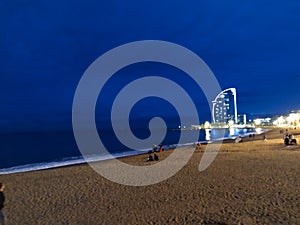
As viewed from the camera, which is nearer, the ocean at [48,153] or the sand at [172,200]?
the sand at [172,200]

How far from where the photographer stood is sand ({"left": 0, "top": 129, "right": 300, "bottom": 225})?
7371mm

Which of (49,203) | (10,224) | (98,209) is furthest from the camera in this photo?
(49,203)

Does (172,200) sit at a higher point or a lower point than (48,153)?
higher

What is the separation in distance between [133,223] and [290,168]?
32.0ft

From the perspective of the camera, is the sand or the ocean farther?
the ocean

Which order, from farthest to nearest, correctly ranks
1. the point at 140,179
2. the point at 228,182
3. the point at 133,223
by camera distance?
the point at 140,179 → the point at 228,182 → the point at 133,223

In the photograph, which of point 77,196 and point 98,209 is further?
point 77,196

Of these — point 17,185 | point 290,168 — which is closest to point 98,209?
point 17,185

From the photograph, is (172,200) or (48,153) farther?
(48,153)

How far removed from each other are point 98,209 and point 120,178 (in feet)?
18.2

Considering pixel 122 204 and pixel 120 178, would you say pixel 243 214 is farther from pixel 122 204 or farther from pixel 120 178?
pixel 120 178

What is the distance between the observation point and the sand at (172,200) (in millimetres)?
7371

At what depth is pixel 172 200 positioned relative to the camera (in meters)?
9.20

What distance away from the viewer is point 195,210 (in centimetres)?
789
